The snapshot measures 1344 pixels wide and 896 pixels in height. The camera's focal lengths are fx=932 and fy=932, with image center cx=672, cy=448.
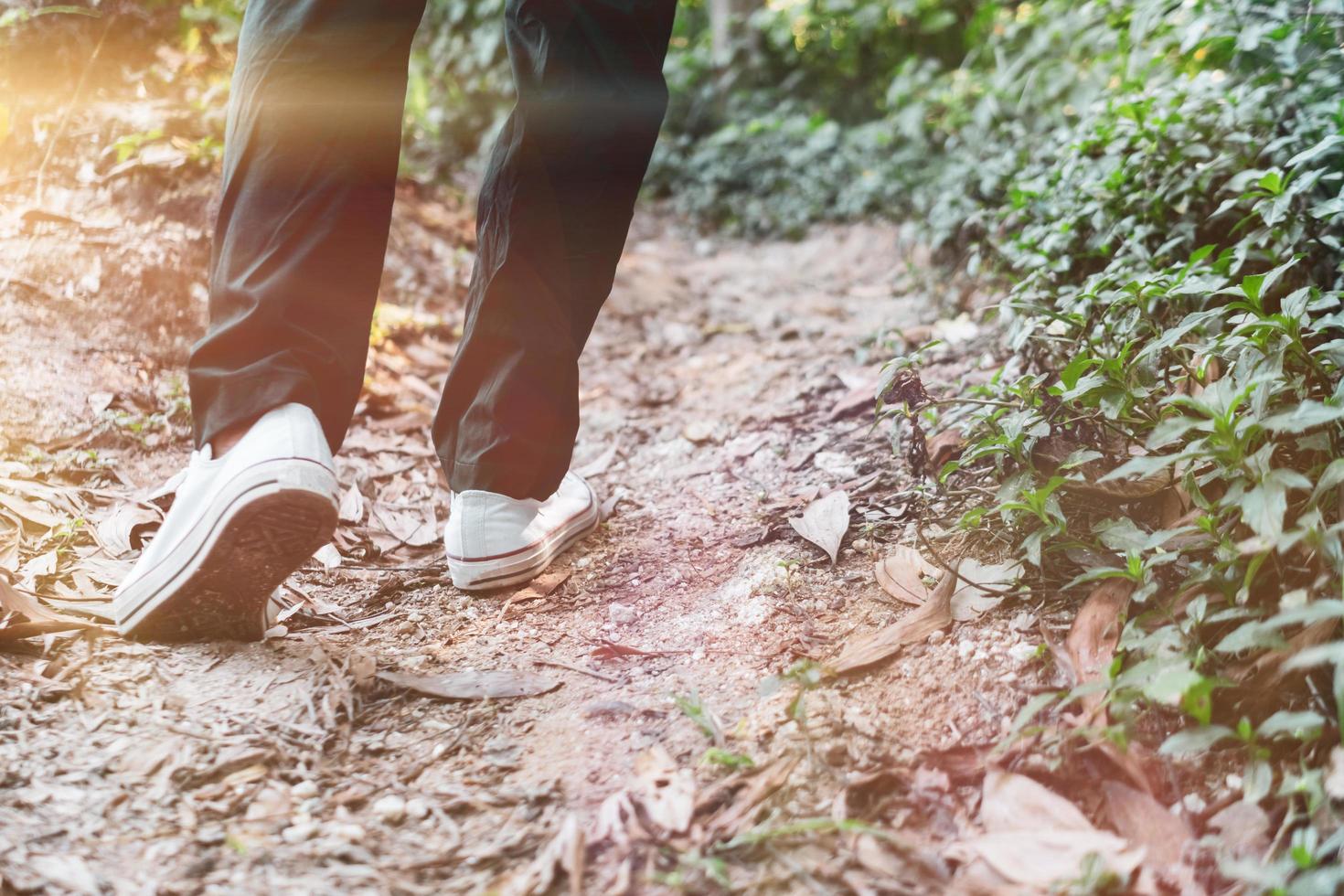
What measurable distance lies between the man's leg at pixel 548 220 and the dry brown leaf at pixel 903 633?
69 centimetres

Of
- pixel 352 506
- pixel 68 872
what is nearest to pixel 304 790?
pixel 68 872

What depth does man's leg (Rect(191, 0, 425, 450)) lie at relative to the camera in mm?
1306

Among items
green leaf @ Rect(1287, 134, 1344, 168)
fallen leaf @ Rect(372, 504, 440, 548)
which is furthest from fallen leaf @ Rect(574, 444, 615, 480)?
green leaf @ Rect(1287, 134, 1344, 168)

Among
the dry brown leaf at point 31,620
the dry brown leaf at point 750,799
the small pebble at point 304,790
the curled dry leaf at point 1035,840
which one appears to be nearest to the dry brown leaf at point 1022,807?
the curled dry leaf at point 1035,840

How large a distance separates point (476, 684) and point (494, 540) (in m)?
0.36

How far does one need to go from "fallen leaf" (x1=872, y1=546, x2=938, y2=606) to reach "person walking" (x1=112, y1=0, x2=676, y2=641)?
2.09ft

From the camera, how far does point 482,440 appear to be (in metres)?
1.67

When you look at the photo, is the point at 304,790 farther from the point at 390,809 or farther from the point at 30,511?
the point at 30,511

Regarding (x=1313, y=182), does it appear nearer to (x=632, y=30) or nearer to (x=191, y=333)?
(x=632, y=30)

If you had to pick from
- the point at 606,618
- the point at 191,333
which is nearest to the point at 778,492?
Answer: the point at 606,618

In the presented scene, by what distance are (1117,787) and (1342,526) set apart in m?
0.37

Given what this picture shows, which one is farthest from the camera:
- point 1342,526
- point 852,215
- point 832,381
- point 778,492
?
point 852,215

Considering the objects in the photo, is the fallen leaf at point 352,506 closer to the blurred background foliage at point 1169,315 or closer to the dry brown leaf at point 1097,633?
the blurred background foliage at point 1169,315

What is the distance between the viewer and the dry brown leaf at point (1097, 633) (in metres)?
1.15
